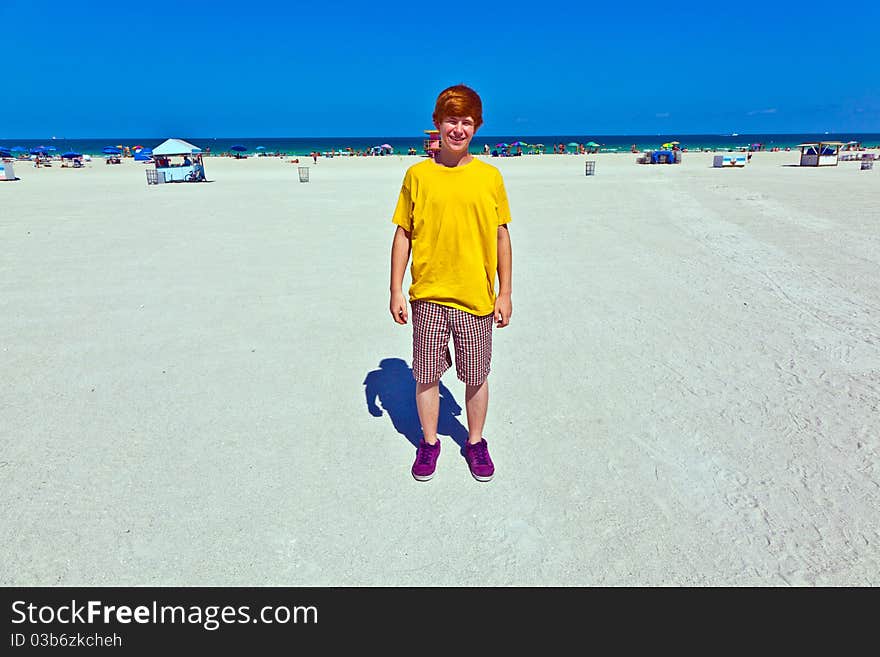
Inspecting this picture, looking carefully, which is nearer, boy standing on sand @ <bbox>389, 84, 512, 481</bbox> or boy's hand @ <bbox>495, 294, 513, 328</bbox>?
boy standing on sand @ <bbox>389, 84, 512, 481</bbox>

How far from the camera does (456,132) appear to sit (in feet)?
8.93

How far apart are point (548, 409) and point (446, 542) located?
1594mm

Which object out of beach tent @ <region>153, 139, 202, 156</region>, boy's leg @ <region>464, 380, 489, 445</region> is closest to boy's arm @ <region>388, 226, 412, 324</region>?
boy's leg @ <region>464, 380, 489, 445</region>

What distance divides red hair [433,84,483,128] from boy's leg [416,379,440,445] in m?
1.41

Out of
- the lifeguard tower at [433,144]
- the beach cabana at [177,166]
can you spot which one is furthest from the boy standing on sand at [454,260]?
the beach cabana at [177,166]

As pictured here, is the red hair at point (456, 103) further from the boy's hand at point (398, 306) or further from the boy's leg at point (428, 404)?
the boy's leg at point (428, 404)

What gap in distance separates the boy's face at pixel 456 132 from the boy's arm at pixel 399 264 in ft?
1.56

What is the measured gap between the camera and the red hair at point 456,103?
269 cm

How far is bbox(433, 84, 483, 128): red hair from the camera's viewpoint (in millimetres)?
2691

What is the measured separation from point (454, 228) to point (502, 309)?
0.53 m

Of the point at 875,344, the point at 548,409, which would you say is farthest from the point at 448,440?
the point at 875,344

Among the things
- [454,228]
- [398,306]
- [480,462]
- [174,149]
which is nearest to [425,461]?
[480,462]

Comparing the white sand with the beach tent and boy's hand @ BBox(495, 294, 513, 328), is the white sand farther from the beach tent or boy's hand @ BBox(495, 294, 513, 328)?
the beach tent

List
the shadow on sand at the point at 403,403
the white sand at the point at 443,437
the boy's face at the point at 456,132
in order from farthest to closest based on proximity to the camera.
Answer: the shadow on sand at the point at 403,403 < the boy's face at the point at 456,132 < the white sand at the point at 443,437
